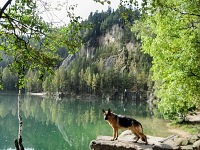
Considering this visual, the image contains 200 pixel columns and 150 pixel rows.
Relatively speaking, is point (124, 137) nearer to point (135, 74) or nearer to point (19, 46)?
point (19, 46)

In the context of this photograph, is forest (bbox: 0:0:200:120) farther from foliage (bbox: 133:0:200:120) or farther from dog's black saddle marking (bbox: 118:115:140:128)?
dog's black saddle marking (bbox: 118:115:140:128)

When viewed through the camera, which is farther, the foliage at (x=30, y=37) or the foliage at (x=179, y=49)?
the foliage at (x=179, y=49)

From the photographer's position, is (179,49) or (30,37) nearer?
(30,37)

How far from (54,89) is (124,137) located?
13261 centimetres

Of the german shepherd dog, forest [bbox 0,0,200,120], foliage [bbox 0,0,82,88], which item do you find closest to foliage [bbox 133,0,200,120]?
forest [bbox 0,0,200,120]

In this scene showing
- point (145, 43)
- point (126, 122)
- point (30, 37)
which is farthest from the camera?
point (145, 43)

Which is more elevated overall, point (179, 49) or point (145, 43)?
point (145, 43)

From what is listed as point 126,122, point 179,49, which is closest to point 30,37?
point 126,122

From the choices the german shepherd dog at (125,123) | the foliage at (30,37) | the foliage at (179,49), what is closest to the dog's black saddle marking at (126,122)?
the german shepherd dog at (125,123)

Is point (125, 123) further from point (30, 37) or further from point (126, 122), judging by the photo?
point (30, 37)

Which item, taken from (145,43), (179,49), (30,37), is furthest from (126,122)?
(30,37)

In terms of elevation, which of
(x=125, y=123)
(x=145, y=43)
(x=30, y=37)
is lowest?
(x=125, y=123)

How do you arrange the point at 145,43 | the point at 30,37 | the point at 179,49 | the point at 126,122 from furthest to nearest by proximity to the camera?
1. the point at 145,43
2. the point at 179,49
3. the point at 126,122
4. the point at 30,37

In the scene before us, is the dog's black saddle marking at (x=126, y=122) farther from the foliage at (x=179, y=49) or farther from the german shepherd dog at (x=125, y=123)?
the foliage at (x=179, y=49)
